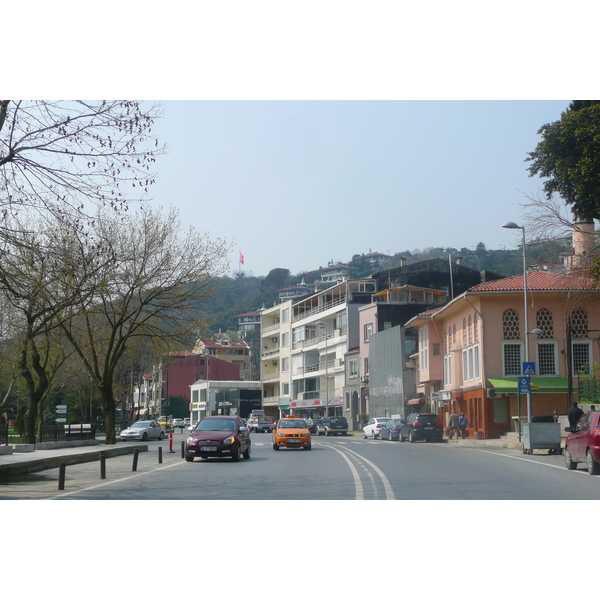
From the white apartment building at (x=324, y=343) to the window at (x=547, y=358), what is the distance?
35975mm

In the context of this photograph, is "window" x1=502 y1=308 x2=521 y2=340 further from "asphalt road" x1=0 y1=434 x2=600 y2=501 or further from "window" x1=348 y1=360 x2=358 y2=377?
"window" x1=348 y1=360 x2=358 y2=377

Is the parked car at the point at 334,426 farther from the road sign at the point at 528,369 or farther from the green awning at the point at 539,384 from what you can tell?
the road sign at the point at 528,369

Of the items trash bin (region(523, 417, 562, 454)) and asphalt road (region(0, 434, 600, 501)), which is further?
trash bin (region(523, 417, 562, 454))

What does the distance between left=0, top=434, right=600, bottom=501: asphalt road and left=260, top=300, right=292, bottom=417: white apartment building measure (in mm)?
75280

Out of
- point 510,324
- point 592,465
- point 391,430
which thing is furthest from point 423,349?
point 592,465

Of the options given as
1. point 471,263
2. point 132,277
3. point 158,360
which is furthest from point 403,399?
point 471,263

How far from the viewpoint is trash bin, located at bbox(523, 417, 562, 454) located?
28.5 metres

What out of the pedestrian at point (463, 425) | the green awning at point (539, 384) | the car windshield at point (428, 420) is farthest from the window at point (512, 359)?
the car windshield at point (428, 420)

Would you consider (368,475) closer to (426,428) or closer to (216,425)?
(216,425)

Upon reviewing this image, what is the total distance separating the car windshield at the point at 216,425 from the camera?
85.4 feet

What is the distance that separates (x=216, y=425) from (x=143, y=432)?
2960cm

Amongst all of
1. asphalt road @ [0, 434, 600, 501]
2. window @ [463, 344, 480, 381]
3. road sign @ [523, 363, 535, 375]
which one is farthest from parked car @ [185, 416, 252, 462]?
window @ [463, 344, 480, 381]

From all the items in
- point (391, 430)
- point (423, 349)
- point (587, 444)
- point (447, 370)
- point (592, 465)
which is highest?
point (423, 349)

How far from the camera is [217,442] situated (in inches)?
984
